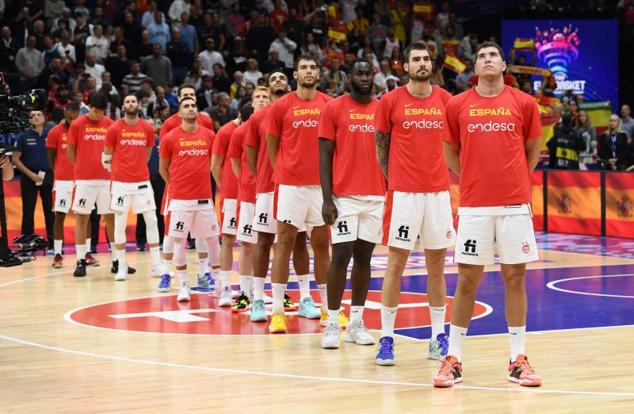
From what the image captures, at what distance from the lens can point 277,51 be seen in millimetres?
24469

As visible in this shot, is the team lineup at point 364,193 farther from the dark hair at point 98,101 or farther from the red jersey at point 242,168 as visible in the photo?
the dark hair at point 98,101

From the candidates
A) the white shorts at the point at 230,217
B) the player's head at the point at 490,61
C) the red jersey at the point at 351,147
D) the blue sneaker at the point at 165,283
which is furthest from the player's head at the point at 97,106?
the player's head at the point at 490,61

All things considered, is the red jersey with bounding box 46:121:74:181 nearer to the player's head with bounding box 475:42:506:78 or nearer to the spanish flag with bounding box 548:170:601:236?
the spanish flag with bounding box 548:170:601:236

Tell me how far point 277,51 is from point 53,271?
32.0 ft

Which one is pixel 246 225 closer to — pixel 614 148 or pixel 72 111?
pixel 72 111

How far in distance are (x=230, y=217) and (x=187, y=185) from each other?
699 millimetres

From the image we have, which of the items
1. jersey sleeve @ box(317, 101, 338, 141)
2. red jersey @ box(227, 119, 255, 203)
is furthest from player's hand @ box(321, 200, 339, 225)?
red jersey @ box(227, 119, 255, 203)

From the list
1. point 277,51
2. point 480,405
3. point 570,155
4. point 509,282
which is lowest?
point 480,405

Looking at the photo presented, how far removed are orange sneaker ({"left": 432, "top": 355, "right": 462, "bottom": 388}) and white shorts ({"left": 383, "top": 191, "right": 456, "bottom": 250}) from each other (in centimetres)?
112

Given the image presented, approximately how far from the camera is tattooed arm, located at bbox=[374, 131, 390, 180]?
9.20 m

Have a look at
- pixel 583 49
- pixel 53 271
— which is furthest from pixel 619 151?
pixel 53 271

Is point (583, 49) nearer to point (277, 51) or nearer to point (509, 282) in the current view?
point (277, 51)

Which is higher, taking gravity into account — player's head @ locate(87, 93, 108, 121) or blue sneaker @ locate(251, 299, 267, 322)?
player's head @ locate(87, 93, 108, 121)

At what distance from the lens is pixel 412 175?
9.08 meters
